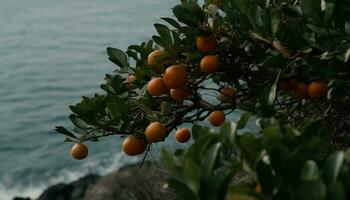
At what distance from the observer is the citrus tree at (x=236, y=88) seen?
1354 mm

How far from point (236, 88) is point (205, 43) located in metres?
0.34

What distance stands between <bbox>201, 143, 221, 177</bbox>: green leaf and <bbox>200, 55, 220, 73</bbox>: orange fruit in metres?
0.73

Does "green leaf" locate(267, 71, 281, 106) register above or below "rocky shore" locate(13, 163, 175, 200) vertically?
above

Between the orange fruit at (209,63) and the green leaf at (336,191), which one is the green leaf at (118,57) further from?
the green leaf at (336,191)

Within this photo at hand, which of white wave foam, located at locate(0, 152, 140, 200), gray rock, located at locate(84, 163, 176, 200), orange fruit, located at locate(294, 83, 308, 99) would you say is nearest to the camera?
orange fruit, located at locate(294, 83, 308, 99)

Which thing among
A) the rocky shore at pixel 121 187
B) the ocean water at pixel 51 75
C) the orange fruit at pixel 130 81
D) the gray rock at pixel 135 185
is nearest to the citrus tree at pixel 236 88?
the orange fruit at pixel 130 81

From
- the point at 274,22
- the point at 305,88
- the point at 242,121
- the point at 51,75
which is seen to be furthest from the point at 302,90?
the point at 51,75

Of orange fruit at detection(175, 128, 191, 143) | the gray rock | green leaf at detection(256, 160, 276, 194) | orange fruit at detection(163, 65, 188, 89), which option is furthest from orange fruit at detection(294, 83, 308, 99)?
the gray rock

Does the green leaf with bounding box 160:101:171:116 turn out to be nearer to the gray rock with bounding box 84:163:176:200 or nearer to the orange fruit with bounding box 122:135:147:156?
the orange fruit with bounding box 122:135:147:156

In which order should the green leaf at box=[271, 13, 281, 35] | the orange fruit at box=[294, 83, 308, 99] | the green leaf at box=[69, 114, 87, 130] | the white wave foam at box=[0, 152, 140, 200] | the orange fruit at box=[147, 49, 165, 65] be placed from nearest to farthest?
1. the green leaf at box=[271, 13, 281, 35]
2. the orange fruit at box=[294, 83, 308, 99]
3. the orange fruit at box=[147, 49, 165, 65]
4. the green leaf at box=[69, 114, 87, 130]
5. the white wave foam at box=[0, 152, 140, 200]

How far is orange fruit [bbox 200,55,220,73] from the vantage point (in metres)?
2.07

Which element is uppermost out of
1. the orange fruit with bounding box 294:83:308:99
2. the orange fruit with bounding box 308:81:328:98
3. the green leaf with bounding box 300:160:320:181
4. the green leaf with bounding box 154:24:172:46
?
the green leaf with bounding box 154:24:172:46

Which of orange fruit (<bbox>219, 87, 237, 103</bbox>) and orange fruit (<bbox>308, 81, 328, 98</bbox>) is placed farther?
orange fruit (<bbox>219, 87, 237, 103</bbox>)

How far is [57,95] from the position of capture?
17.5 metres
